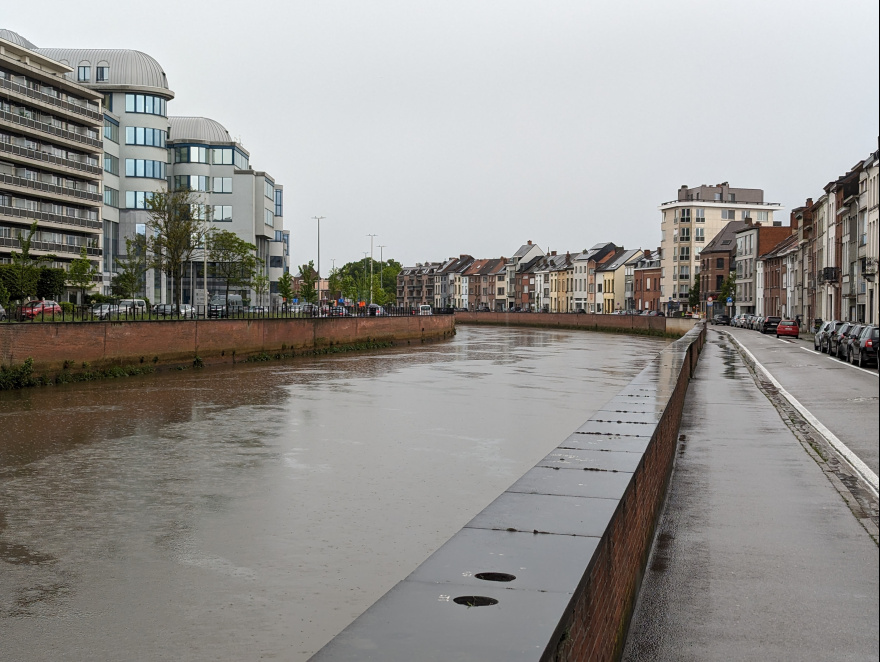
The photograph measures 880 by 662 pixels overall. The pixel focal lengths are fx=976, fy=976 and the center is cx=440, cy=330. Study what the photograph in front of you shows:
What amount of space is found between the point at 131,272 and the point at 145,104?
19915 millimetres

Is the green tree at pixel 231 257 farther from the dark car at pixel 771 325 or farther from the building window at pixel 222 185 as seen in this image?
the dark car at pixel 771 325

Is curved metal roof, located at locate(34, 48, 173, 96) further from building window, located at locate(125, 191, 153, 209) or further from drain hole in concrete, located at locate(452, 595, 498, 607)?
drain hole in concrete, located at locate(452, 595, 498, 607)

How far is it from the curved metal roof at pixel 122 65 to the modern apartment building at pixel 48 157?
4454mm

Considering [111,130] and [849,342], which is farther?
[111,130]

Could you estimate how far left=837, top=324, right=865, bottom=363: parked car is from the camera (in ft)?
119

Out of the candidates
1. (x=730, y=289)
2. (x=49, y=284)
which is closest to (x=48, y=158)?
(x=49, y=284)

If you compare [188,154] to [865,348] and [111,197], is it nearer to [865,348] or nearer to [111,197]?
[111,197]

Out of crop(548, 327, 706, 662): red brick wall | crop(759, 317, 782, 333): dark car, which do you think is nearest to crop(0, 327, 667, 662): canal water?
crop(548, 327, 706, 662): red brick wall

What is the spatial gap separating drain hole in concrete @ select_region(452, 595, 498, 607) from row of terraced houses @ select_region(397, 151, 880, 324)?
2410 inches

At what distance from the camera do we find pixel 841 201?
75.9 m

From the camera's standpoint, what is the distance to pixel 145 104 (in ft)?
274

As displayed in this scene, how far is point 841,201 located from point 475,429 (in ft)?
209

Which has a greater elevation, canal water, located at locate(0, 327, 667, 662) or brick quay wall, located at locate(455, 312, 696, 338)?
brick quay wall, located at locate(455, 312, 696, 338)

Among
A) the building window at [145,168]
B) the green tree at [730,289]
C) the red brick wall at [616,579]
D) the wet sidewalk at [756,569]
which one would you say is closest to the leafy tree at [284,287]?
the building window at [145,168]
